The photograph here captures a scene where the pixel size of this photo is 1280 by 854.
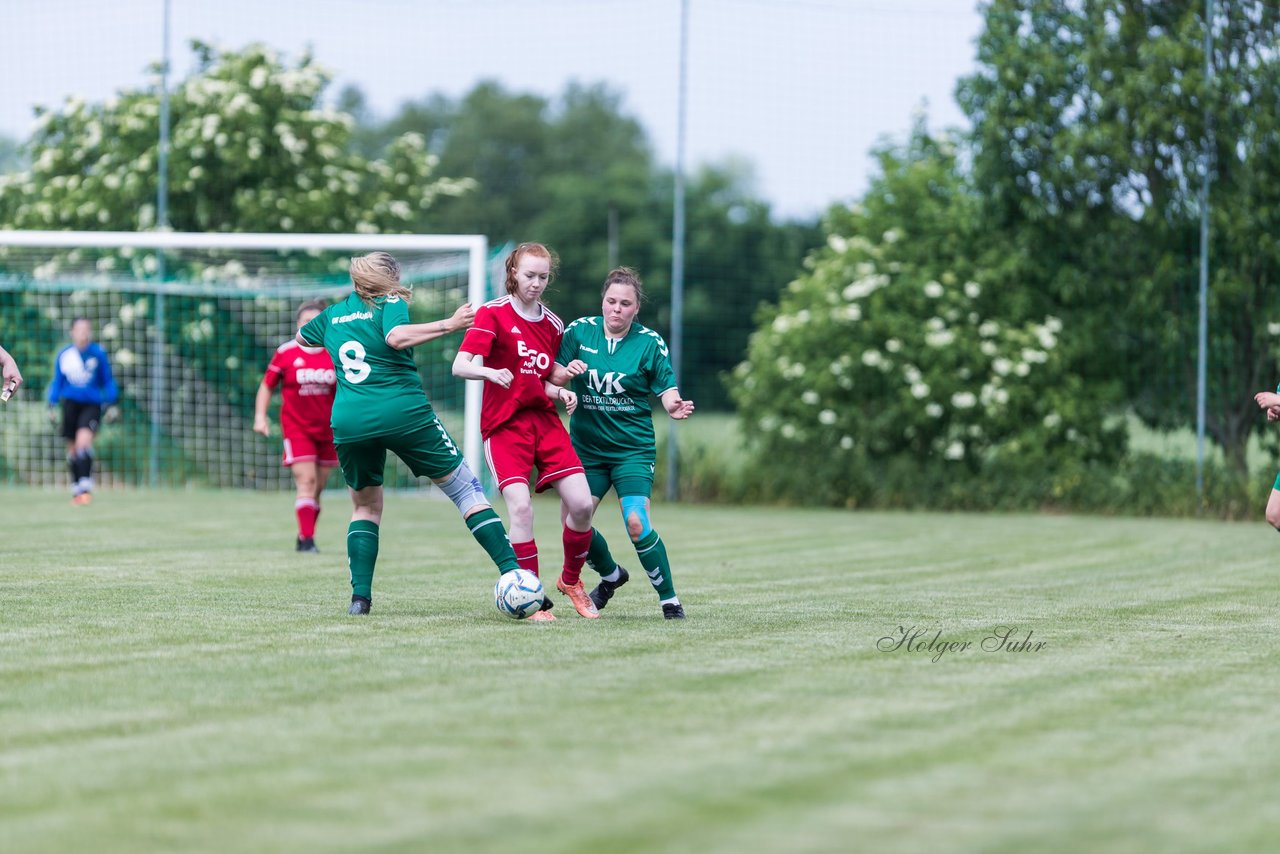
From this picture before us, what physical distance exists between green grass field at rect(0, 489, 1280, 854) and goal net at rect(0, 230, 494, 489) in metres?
10.3

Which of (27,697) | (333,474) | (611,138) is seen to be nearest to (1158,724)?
(27,697)

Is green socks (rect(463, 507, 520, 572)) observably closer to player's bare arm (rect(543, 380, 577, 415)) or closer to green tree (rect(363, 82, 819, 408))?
player's bare arm (rect(543, 380, 577, 415))

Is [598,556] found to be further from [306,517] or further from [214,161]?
[214,161]

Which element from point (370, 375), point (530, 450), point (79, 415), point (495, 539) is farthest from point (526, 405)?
point (79, 415)

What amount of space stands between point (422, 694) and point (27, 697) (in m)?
1.25

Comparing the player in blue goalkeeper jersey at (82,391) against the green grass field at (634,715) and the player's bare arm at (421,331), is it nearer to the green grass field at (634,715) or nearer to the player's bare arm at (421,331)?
the green grass field at (634,715)

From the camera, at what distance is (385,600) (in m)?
8.98

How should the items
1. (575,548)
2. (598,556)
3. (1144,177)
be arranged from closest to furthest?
1. (575,548)
2. (598,556)
3. (1144,177)

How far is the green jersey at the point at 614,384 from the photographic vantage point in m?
8.36

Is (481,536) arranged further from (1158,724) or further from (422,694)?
(1158,724)

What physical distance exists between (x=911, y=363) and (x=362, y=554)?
37.6 feet

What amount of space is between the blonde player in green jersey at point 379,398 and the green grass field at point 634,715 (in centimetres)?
43

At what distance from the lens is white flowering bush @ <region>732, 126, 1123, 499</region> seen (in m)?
18.5

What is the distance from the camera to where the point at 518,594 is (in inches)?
313
